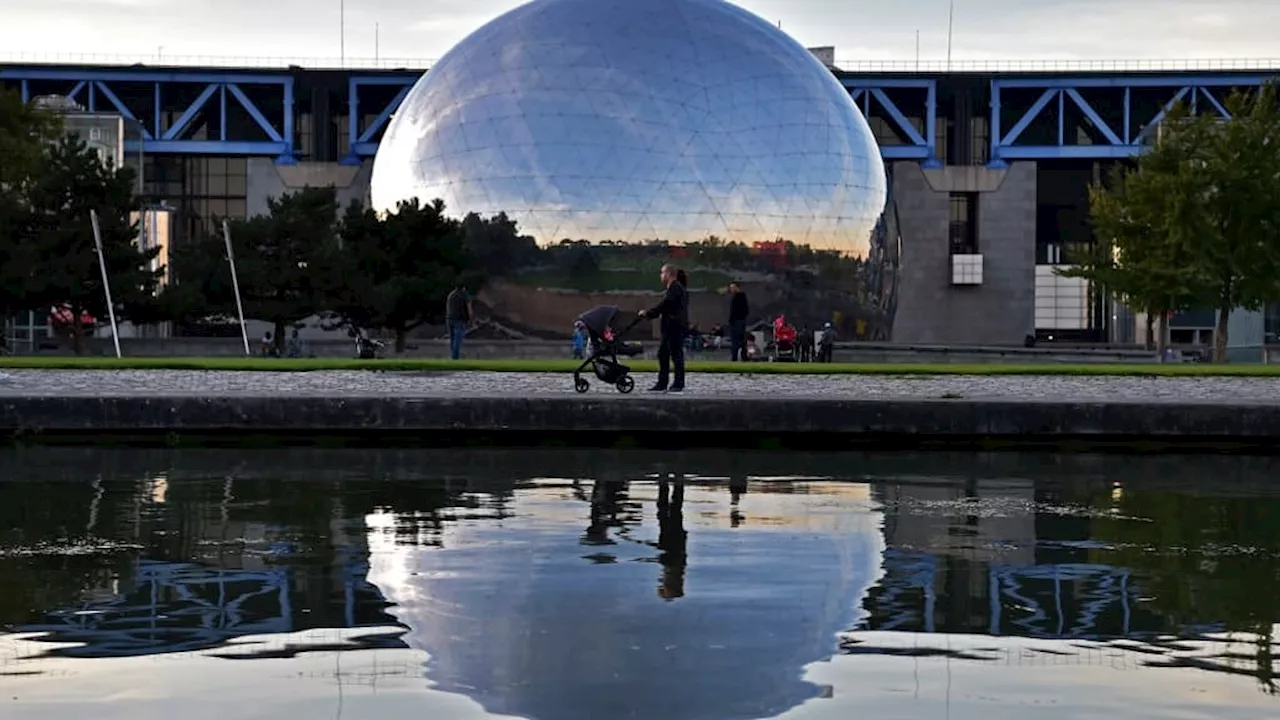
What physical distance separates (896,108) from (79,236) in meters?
58.0

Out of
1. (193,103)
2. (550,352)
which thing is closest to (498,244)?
(550,352)

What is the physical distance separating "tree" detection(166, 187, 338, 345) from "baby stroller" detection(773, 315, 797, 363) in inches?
391

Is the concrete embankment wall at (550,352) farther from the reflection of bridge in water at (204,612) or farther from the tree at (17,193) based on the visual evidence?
the reflection of bridge in water at (204,612)

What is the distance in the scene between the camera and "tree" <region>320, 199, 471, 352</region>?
149ft

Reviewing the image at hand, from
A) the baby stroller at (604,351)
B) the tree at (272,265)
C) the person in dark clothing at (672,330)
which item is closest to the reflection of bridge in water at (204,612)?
the person in dark clothing at (672,330)

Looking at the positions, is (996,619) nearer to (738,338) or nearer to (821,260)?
(738,338)

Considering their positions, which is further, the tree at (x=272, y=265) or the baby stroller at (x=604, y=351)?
the tree at (x=272, y=265)

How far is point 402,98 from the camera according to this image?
94.4m

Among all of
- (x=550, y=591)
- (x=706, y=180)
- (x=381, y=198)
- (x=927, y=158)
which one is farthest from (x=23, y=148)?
(x=927, y=158)

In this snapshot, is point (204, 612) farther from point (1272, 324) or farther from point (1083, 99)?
point (1083, 99)

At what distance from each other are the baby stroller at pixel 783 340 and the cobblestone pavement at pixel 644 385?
1514cm

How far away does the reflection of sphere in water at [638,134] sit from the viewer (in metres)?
43.5

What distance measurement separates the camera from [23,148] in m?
49.4

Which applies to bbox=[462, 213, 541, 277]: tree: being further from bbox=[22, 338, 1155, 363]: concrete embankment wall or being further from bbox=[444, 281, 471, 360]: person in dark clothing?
bbox=[444, 281, 471, 360]: person in dark clothing
